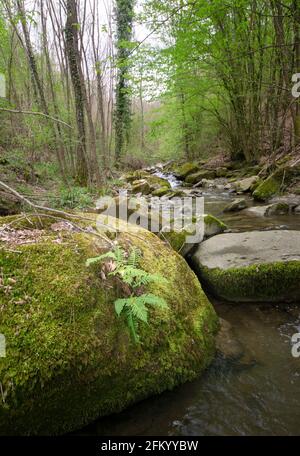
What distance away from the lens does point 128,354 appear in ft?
6.07

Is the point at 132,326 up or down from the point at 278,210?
up

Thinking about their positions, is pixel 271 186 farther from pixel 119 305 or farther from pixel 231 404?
pixel 119 305

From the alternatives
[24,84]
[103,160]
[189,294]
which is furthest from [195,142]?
[189,294]

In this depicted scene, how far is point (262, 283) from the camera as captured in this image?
314 centimetres

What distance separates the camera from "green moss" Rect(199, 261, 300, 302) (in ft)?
10.2

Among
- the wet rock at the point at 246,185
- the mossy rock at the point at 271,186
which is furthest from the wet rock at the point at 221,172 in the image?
the mossy rock at the point at 271,186

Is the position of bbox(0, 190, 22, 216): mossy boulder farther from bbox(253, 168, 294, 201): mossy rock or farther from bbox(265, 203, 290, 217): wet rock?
bbox(253, 168, 294, 201): mossy rock

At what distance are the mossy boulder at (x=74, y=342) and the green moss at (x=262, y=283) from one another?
96 cm

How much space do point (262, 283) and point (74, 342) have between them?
2243 mm

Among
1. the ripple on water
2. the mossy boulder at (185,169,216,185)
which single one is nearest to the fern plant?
the ripple on water

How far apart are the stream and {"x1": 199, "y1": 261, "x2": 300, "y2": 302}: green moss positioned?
48 centimetres

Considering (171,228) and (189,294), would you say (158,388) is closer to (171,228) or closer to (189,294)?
(189,294)

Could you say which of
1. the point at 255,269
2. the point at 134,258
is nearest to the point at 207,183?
the point at 255,269

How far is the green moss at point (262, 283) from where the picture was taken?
3100mm
